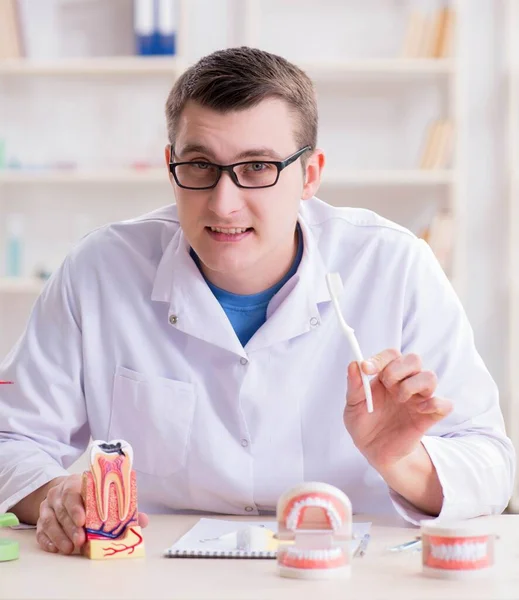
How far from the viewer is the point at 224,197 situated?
1.61 m

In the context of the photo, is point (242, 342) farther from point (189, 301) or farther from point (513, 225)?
point (513, 225)

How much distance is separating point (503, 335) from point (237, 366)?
8.75ft

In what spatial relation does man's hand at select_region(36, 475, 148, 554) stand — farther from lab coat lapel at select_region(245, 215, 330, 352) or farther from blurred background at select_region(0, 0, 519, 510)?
blurred background at select_region(0, 0, 519, 510)

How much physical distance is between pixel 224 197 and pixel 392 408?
17.7 inches

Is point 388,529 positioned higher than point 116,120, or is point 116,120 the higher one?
point 116,120

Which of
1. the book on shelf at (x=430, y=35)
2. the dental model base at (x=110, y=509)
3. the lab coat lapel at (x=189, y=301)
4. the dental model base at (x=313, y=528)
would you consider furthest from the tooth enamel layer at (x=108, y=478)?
the book on shelf at (x=430, y=35)

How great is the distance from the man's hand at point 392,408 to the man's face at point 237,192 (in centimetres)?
36

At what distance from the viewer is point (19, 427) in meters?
1.71

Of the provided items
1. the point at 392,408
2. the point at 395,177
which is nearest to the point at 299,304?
the point at 392,408

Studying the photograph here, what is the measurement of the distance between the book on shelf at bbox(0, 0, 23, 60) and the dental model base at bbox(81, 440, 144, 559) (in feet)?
10.2

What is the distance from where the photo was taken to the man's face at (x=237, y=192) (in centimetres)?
162

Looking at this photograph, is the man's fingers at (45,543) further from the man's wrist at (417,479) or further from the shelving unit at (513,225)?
the shelving unit at (513,225)

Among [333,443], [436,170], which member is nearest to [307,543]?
[333,443]

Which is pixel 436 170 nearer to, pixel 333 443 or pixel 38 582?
pixel 333 443
